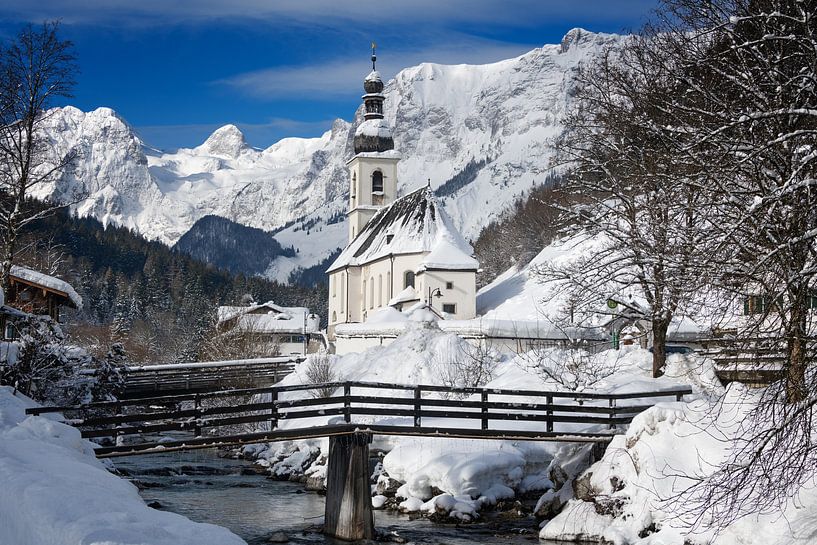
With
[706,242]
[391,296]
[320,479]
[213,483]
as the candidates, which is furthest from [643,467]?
[391,296]

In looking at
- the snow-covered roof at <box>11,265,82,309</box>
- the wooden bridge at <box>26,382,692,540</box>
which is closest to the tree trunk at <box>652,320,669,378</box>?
the wooden bridge at <box>26,382,692,540</box>

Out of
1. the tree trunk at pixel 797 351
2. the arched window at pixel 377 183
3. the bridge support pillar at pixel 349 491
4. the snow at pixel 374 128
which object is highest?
the snow at pixel 374 128

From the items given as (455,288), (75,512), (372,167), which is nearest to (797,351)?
(75,512)

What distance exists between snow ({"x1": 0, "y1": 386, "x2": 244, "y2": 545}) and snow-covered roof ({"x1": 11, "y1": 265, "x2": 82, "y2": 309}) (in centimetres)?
2465

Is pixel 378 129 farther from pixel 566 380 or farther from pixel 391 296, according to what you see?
pixel 566 380

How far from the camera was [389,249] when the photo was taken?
72750 mm

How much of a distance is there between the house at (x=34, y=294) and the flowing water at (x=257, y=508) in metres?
6.43

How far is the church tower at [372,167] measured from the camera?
8994 cm

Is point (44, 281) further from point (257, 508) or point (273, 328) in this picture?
point (273, 328)

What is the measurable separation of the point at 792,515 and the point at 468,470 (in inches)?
425

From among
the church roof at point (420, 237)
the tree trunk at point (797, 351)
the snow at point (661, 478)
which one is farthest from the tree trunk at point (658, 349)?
the church roof at point (420, 237)

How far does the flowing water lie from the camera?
21578mm

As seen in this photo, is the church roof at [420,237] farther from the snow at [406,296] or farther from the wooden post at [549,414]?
the wooden post at [549,414]

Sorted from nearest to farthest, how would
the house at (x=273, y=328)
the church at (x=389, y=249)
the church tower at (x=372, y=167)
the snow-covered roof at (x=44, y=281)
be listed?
the snow-covered roof at (x=44, y=281) → the church at (x=389, y=249) → the house at (x=273, y=328) → the church tower at (x=372, y=167)
